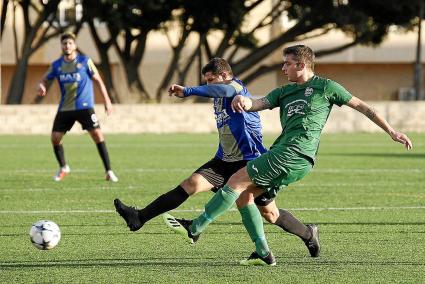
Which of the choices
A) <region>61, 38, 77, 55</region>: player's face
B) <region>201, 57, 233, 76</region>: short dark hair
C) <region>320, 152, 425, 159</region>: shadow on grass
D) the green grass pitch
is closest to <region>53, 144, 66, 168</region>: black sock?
the green grass pitch

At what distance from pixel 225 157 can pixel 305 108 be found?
1171mm

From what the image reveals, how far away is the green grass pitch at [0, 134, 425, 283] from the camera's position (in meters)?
8.25

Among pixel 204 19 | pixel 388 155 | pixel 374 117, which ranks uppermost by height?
pixel 374 117

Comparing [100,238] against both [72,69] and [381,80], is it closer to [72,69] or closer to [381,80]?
[72,69]

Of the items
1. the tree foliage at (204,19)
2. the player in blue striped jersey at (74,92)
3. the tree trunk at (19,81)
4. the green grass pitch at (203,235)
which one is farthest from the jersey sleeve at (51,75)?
the tree trunk at (19,81)

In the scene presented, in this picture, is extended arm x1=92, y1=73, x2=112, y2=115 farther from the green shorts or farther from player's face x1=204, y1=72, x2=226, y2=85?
the green shorts

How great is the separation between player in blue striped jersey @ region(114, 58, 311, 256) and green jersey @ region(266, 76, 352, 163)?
1.98ft

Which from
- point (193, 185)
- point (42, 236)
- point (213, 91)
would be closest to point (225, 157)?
point (193, 185)

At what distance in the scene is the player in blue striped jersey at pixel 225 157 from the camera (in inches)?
359

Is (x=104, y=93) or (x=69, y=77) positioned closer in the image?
(x=104, y=93)

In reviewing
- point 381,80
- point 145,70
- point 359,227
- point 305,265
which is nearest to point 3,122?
point 359,227

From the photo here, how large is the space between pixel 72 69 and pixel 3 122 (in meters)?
16.3

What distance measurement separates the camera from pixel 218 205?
8.57 metres

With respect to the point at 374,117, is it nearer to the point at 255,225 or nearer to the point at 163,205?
the point at 255,225
